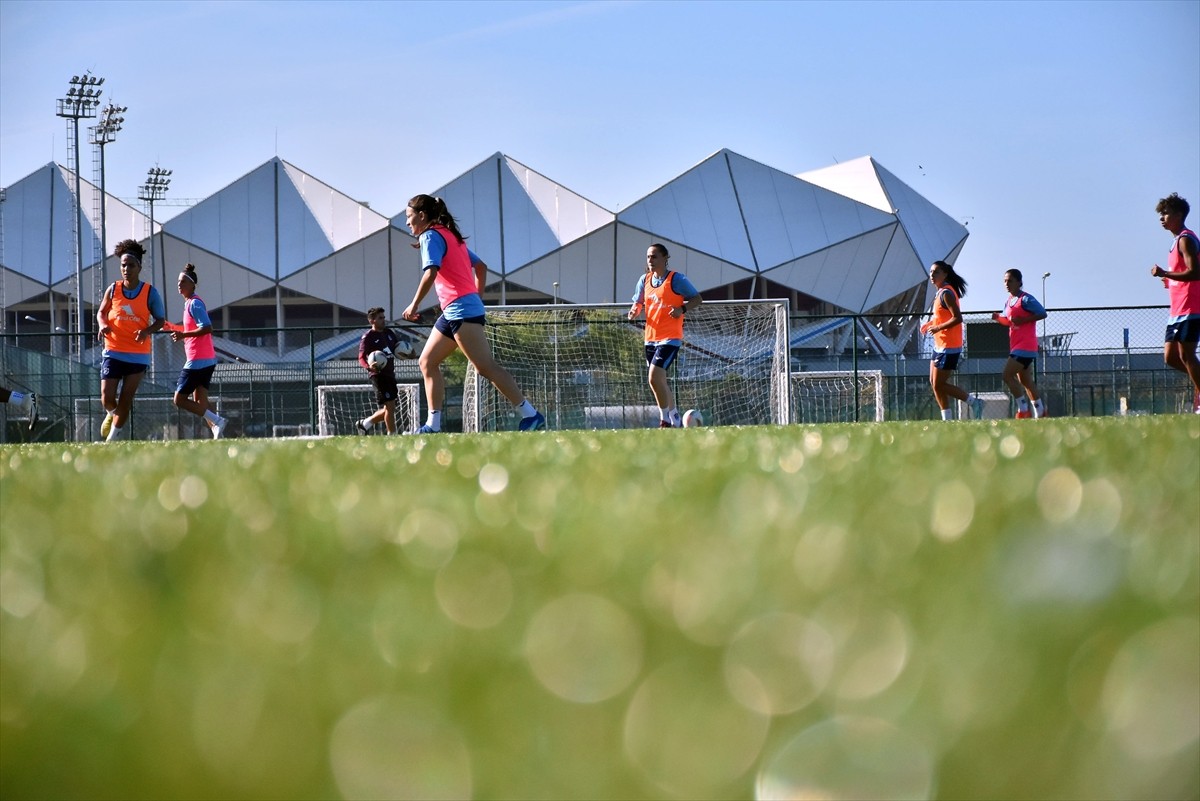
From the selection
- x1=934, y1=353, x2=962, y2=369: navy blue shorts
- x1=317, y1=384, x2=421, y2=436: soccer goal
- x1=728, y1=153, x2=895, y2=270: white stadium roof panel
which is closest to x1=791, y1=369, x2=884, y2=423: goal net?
x1=317, y1=384, x2=421, y2=436: soccer goal

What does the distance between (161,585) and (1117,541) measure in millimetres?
864

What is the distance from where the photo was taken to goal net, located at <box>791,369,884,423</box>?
20.3 m

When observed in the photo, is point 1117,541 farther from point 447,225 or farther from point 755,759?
point 447,225

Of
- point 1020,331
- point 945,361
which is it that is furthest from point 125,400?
point 1020,331

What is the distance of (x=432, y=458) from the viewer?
328 centimetres

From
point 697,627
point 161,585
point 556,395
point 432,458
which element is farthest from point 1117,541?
point 556,395

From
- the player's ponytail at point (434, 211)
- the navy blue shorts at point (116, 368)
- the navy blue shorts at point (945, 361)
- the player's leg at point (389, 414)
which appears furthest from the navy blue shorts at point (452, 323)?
the navy blue shorts at point (945, 361)

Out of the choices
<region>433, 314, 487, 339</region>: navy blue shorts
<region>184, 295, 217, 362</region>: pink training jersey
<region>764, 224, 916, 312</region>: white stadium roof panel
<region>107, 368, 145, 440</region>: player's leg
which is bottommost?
<region>107, 368, 145, 440</region>: player's leg

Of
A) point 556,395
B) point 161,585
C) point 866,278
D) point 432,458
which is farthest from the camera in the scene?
point 866,278

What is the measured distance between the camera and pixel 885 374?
21109 millimetres

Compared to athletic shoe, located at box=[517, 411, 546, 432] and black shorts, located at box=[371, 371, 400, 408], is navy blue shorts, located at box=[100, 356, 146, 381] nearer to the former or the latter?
black shorts, located at box=[371, 371, 400, 408]

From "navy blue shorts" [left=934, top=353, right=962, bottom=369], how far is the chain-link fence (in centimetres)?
660

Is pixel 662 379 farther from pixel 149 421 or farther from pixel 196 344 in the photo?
pixel 149 421

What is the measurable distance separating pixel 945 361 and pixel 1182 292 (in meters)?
2.97
